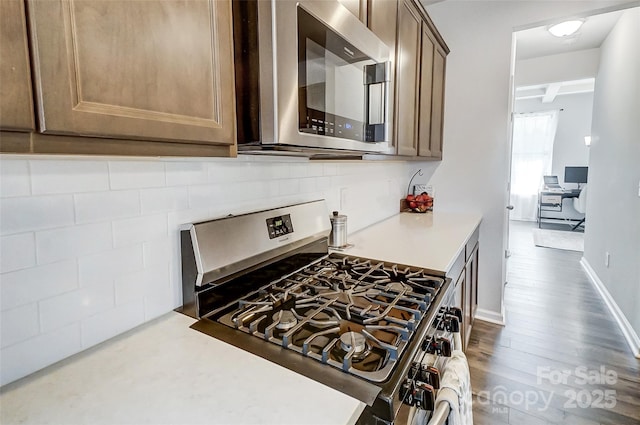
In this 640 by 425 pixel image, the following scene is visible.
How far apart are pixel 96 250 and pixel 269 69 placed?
0.60 m

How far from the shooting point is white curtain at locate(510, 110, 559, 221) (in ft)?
24.3

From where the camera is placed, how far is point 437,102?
2643 millimetres

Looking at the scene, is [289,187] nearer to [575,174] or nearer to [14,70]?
[14,70]

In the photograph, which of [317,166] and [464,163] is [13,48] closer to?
[317,166]

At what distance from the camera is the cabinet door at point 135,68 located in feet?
1.53

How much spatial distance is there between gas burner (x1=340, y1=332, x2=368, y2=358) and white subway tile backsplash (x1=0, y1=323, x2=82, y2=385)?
2.08 feet

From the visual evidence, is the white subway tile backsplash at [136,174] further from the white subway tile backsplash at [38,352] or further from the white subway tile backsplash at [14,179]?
the white subway tile backsplash at [38,352]

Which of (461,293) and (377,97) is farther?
(461,293)

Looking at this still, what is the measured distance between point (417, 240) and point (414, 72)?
3.30 feet

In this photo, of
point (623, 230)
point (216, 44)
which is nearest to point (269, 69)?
point (216, 44)

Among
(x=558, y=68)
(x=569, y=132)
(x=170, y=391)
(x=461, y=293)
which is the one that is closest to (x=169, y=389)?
(x=170, y=391)

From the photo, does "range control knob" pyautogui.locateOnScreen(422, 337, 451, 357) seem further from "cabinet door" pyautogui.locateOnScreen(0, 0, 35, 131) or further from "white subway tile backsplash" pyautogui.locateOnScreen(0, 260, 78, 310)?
"cabinet door" pyautogui.locateOnScreen(0, 0, 35, 131)

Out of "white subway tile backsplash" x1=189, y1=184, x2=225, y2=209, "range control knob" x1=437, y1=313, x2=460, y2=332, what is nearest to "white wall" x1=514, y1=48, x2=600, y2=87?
"range control knob" x1=437, y1=313, x2=460, y2=332

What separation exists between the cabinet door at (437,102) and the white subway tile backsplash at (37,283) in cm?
231
